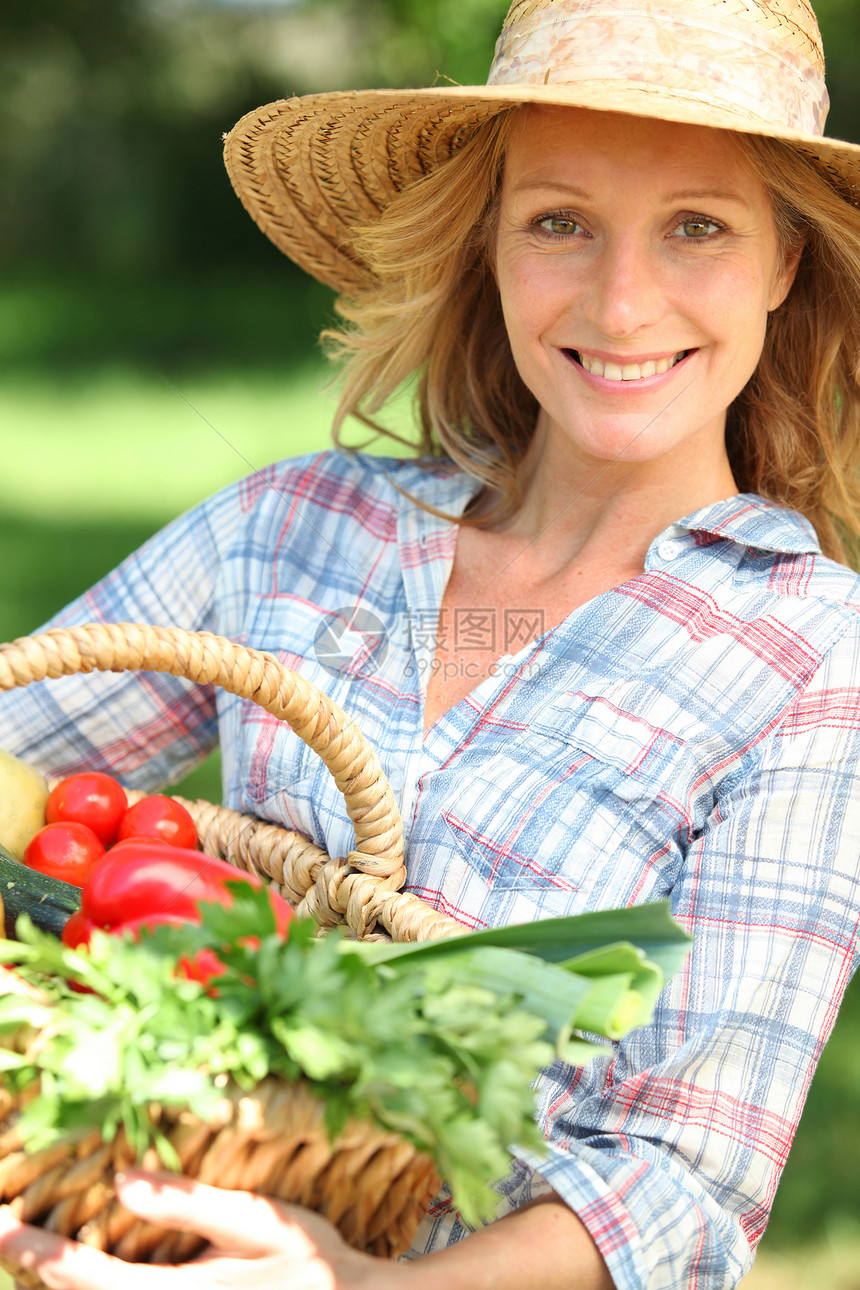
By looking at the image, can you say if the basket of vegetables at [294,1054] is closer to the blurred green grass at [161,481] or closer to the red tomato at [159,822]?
the red tomato at [159,822]

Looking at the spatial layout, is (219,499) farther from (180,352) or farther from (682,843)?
(180,352)

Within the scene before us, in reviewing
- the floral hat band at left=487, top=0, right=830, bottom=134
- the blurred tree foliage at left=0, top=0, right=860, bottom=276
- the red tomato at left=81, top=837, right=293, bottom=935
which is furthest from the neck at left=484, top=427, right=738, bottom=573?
the blurred tree foliage at left=0, top=0, right=860, bottom=276

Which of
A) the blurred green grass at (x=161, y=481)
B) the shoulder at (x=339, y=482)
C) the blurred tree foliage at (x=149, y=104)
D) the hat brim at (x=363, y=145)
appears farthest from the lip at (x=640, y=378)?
the blurred tree foliage at (x=149, y=104)

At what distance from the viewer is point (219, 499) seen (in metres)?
1.64

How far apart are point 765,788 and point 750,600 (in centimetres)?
25

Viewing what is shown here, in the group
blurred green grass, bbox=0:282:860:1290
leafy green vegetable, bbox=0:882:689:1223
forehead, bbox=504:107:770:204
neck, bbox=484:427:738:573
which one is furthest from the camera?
blurred green grass, bbox=0:282:860:1290

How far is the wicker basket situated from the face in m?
0.48

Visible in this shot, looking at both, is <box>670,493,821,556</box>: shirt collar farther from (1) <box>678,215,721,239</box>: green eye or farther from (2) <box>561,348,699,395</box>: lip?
(1) <box>678,215,721,239</box>: green eye

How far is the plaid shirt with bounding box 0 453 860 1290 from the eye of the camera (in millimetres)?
1063

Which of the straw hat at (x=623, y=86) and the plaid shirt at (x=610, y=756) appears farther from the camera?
the straw hat at (x=623, y=86)

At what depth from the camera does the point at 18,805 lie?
4.48 ft

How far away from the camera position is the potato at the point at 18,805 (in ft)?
4.43

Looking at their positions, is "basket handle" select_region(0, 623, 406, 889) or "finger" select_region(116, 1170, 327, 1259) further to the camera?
"basket handle" select_region(0, 623, 406, 889)

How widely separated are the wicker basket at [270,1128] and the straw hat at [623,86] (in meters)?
0.61
